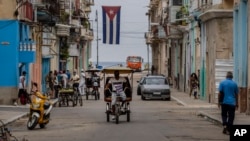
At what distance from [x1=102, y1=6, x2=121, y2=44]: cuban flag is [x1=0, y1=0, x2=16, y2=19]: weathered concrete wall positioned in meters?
18.2

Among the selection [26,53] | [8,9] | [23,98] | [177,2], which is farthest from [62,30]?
[8,9]

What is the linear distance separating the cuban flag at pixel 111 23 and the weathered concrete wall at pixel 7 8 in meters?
18.2

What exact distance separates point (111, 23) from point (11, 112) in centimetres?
2504

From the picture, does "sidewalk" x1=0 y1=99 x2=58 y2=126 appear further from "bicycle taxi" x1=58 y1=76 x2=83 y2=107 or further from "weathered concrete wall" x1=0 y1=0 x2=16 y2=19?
"weathered concrete wall" x1=0 y1=0 x2=16 y2=19

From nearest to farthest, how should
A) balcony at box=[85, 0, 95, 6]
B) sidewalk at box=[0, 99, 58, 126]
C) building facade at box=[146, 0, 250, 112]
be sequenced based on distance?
Result: sidewalk at box=[0, 99, 58, 126] < building facade at box=[146, 0, 250, 112] < balcony at box=[85, 0, 95, 6]

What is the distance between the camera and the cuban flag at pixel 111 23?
58312mm

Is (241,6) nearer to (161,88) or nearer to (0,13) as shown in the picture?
(0,13)

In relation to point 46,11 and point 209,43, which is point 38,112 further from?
point 46,11

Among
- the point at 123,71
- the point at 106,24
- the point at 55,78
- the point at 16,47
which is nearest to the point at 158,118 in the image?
the point at 123,71

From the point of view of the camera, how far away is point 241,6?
34.5 meters

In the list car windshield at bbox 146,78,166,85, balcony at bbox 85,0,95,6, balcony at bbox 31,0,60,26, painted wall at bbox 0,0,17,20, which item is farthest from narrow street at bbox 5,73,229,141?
balcony at bbox 85,0,95,6

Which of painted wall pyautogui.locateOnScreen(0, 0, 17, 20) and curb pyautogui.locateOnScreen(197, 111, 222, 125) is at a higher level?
painted wall pyautogui.locateOnScreen(0, 0, 17, 20)

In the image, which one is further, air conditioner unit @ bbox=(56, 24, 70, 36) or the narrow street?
air conditioner unit @ bbox=(56, 24, 70, 36)

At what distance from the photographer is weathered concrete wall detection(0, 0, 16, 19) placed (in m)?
40.0
